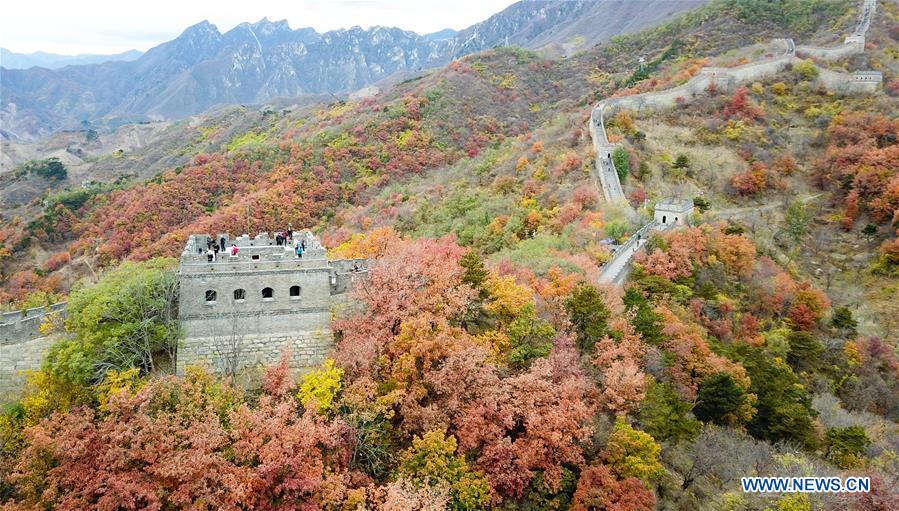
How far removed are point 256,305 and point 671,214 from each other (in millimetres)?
30389

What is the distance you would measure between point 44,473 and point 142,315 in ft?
19.9

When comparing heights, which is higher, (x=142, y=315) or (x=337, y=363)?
(x=142, y=315)

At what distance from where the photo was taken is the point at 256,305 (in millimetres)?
23031

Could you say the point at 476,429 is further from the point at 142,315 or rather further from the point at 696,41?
the point at 696,41

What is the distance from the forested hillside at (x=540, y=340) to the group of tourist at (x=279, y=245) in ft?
7.24

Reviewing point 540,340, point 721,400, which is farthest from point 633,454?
point 721,400

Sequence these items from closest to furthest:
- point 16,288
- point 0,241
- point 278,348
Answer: point 278,348, point 16,288, point 0,241

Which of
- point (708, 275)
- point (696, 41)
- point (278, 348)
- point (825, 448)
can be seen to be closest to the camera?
→ point (278, 348)

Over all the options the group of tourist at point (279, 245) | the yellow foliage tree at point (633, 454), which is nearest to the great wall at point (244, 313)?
the group of tourist at point (279, 245)

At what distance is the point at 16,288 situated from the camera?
5750 cm

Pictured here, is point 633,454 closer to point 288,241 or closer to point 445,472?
point 445,472

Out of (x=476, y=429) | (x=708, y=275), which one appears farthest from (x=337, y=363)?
(x=708, y=275)

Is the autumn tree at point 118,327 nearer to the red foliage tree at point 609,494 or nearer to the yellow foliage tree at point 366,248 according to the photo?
the yellow foliage tree at point 366,248

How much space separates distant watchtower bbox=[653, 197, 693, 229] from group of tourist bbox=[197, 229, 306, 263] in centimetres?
2609
